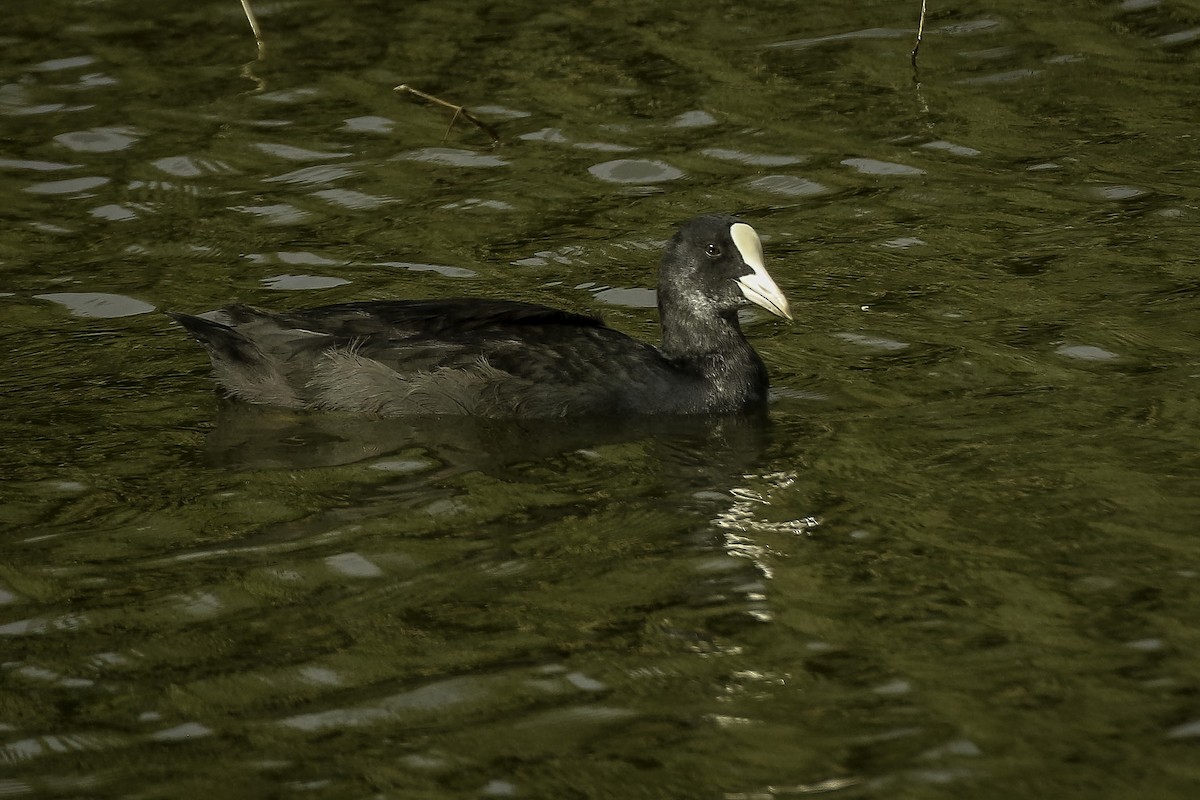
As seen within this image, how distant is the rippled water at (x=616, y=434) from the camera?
4664 millimetres

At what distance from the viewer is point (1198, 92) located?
10.5 m

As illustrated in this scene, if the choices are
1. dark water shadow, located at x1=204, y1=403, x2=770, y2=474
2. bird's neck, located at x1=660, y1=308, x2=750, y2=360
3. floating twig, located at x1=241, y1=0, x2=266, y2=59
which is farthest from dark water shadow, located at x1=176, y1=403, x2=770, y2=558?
floating twig, located at x1=241, y1=0, x2=266, y2=59

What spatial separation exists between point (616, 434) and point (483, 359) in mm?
614

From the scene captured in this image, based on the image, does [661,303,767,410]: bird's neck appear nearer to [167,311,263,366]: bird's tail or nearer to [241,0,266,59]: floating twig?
[167,311,263,366]: bird's tail

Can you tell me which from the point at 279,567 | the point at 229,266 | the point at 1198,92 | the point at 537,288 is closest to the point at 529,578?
the point at 279,567

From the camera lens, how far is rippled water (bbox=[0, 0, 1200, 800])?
4664 mm

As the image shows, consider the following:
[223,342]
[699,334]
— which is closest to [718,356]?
[699,334]

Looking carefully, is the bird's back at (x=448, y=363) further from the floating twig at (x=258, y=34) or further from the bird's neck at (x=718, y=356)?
the floating twig at (x=258, y=34)

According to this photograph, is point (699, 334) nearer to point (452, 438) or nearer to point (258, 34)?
point (452, 438)

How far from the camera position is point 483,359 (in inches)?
279

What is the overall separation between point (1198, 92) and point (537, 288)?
4424 millimetres

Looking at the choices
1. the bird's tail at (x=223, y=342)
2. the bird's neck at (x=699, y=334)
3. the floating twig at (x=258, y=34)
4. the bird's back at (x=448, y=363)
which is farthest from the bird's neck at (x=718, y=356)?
the floating twig at (x=258, y=34)

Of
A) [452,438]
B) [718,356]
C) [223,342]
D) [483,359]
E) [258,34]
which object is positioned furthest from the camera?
[258,34]

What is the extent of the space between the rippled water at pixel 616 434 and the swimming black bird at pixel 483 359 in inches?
5.8
